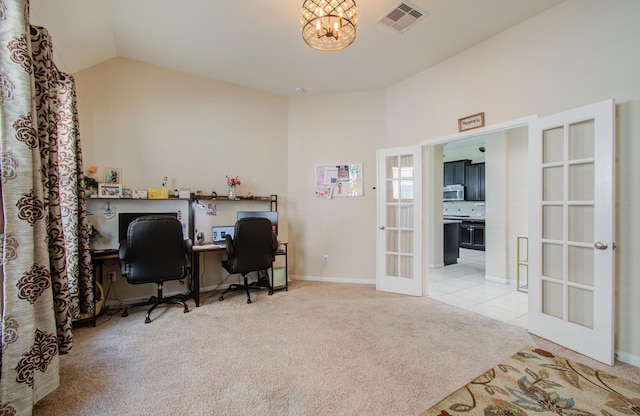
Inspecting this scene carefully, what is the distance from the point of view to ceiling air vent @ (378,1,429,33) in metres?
2.41

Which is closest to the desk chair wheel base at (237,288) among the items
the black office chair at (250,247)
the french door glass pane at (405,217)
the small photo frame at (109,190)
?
the black office chair at (250,247)

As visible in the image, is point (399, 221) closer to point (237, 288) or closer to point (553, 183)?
point (553, 183)

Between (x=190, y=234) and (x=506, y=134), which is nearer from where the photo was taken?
(x=190, y=234)

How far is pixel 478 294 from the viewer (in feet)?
12.1

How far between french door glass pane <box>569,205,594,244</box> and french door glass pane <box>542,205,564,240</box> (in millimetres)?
71

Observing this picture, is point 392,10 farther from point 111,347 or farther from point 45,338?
point 111,347

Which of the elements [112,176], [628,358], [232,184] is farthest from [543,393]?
[112,176]

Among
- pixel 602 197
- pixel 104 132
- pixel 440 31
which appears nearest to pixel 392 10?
pixel 440 31

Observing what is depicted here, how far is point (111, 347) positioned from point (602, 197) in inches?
166

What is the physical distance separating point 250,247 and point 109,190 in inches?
68.1

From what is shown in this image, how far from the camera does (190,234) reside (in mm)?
3596

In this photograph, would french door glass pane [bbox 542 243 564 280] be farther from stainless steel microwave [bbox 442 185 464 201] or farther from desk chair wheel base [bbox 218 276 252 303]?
stainless steel microwave [bbox 442 185 464 201]

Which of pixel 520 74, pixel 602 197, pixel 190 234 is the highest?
pixel 520 74

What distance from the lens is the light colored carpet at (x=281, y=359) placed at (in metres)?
1.62
